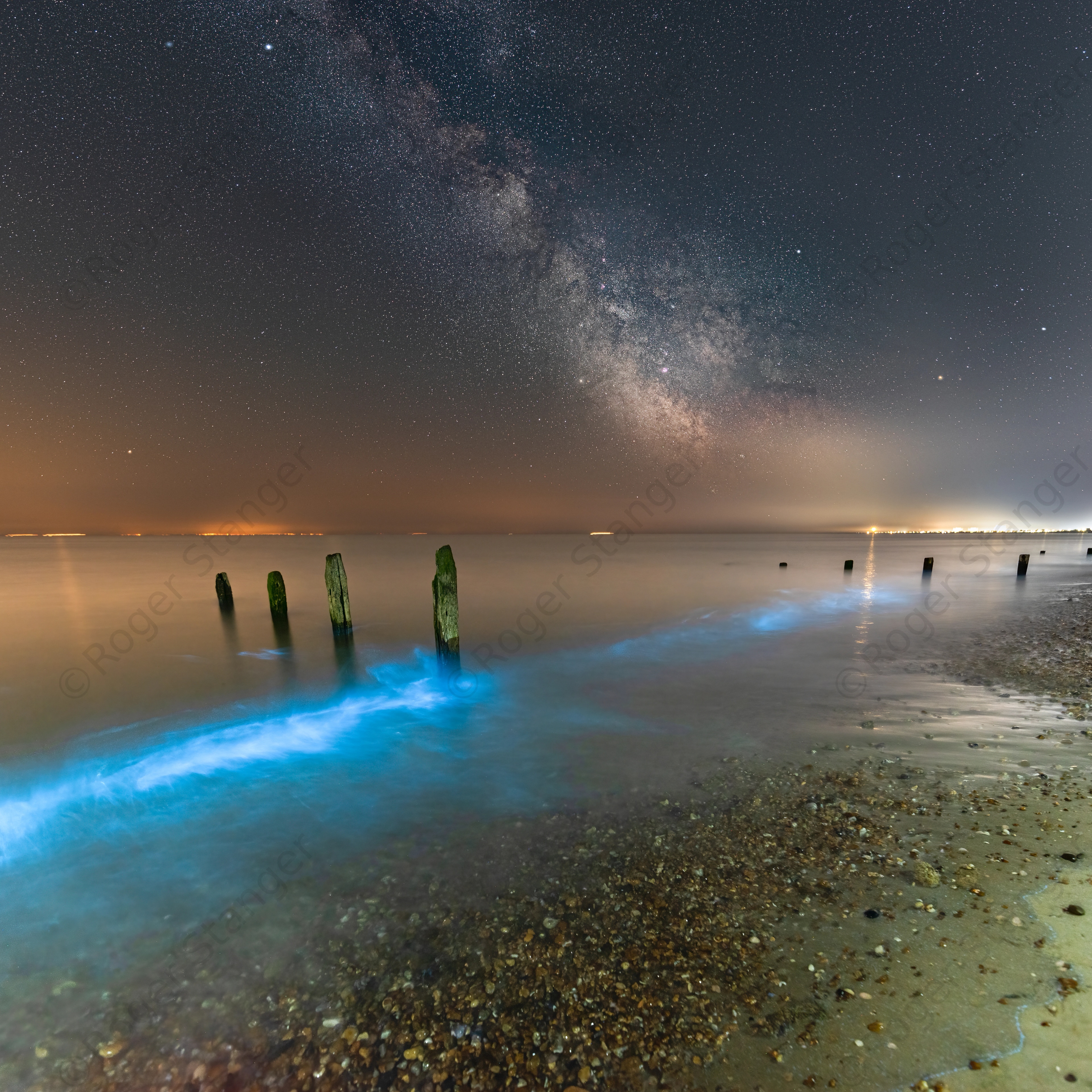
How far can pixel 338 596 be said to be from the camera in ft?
57.8

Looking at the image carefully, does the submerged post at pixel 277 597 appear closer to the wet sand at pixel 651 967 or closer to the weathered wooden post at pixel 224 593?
the weathered wooden post at pixel 224 593

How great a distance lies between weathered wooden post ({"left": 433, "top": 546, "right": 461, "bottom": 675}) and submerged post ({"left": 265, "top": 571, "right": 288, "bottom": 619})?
923cm

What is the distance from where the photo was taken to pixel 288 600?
88.6 feet

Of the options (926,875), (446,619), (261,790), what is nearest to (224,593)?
(446,619)

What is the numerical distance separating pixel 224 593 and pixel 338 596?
9.25 m

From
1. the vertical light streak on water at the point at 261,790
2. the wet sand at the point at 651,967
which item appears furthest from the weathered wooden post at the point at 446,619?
the wet sand at the point at 651,967

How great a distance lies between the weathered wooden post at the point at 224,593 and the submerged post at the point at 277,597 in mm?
3940

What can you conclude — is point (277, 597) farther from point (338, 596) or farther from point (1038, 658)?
point (1038, 658)

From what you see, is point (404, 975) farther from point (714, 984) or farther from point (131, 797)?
point (131, 797)

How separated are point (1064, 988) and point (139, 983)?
5.65 metres

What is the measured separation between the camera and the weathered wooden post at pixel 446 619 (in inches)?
516

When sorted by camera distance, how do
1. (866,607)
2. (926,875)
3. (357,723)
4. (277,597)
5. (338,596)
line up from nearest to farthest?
(926,875)
(357,723)
(338,596)
(277,597)
(866,607)

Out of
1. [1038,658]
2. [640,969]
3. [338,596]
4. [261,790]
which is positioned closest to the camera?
[640,969]

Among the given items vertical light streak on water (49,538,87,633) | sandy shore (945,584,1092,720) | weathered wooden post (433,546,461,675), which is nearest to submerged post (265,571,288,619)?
vertical light streak on water (49,538,87,633)
